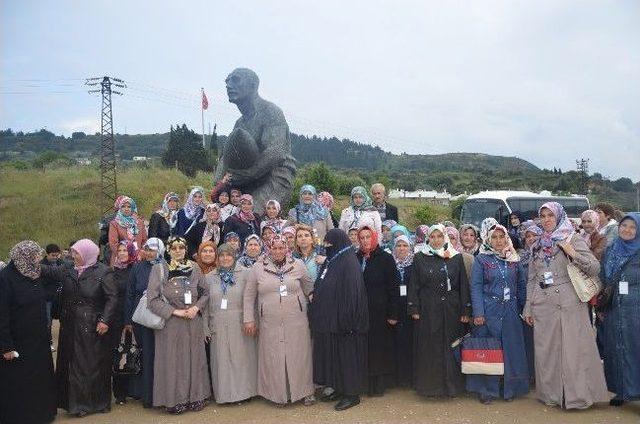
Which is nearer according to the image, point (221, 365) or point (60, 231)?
point (221, 365)

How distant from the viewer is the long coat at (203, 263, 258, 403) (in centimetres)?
513

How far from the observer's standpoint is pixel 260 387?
512 cm

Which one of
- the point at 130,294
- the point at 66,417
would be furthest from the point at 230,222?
the point at 66,417

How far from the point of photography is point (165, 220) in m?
7.02

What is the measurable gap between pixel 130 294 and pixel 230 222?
5.24 feet

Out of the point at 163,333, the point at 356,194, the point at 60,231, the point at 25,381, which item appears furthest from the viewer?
the point at 60,231

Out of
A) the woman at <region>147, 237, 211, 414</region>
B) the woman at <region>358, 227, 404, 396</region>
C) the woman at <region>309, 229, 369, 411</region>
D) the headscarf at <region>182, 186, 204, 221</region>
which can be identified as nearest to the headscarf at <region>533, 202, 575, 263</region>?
the woman at <region>358, 227, 404, 396</region>

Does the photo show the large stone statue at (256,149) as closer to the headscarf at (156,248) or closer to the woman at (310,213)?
the woman at (310,213)

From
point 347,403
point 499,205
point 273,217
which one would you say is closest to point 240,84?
point 273,217

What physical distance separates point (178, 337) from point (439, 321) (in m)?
2.42

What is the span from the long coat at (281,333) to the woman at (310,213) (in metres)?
1.66

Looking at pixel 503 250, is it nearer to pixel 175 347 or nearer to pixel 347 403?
pixel 347 403

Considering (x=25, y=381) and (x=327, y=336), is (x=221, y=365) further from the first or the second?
(x=25, y=381)

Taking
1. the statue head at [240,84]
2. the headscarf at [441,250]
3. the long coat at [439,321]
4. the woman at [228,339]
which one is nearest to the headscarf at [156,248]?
the woman at [228,339]
